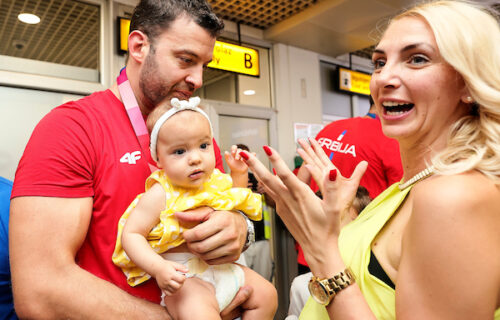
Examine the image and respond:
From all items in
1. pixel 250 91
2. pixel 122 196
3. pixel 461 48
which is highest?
pixel 250 91

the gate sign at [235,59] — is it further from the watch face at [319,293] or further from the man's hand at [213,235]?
the watch face at [319,293]

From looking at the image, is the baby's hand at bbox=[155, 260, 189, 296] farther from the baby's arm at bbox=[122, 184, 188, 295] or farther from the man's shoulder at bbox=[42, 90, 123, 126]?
the man's shoulder at bbox=[42, 90, 123, 126]

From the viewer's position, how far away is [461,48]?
1.17 meters

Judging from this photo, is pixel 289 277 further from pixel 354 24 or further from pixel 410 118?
pixel 410 118

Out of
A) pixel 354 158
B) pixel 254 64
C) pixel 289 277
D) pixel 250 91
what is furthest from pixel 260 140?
pixel 354 158

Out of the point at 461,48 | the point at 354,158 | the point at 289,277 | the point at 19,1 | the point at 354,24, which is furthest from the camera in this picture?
the point at 289,277

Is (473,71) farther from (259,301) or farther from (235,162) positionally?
(259,301)

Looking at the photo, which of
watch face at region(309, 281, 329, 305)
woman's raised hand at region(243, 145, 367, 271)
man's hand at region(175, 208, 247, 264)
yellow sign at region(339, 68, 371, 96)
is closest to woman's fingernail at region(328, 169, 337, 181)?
woman's raised hand at region(243, 145, 367, 271)

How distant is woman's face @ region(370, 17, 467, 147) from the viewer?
4.02ft

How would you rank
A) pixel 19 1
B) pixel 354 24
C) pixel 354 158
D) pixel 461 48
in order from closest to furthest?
pixel 461 48 < pixel 354 158 < pixel 19 1 < pixel 354 24

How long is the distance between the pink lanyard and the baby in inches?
2.3

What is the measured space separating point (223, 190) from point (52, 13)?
320 centimetres

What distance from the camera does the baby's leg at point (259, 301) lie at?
1408 mm

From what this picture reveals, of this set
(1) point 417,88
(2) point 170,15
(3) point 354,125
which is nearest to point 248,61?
(3) point 354,125
